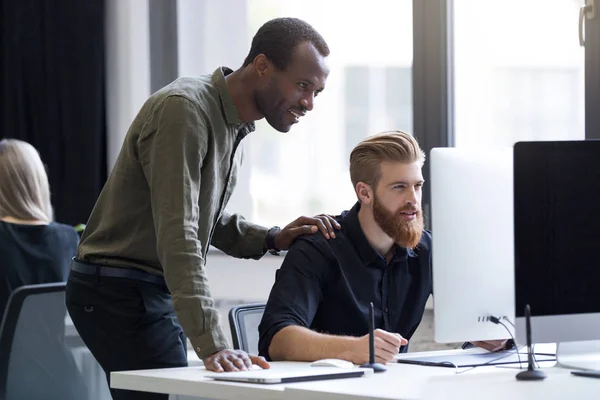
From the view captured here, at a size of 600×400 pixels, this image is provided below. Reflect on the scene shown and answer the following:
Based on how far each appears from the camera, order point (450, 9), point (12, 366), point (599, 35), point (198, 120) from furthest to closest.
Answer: point (450, 9)
point (599, 35)
point (12, 366)
point (198, 120)

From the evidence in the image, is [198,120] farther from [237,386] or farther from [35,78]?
[35,78]

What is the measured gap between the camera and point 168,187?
2047 millimetres

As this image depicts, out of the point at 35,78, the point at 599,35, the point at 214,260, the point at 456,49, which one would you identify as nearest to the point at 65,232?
the point at 214,260

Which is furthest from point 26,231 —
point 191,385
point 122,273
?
point 191,385

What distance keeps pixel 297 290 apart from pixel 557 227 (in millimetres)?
705

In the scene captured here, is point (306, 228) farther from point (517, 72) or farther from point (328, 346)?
point (517, 72)

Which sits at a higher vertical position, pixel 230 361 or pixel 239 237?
pixel 239 237

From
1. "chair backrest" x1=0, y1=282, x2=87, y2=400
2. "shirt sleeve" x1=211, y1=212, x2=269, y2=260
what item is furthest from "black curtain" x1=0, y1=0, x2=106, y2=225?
"shirt sleeve" x1=211, y1=212, x2=269, y2=260

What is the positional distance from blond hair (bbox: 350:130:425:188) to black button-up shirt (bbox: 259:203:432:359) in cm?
11

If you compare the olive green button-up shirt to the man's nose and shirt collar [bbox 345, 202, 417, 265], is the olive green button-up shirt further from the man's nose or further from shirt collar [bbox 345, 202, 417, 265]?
shirt collar [bbox 345, 202, 417, 265]

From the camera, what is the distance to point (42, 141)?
4367mm

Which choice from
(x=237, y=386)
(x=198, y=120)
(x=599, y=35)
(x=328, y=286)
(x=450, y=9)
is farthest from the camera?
(x=450, y=9)

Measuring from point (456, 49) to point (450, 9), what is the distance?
6.0 inches

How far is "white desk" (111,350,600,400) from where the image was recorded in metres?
1.63
